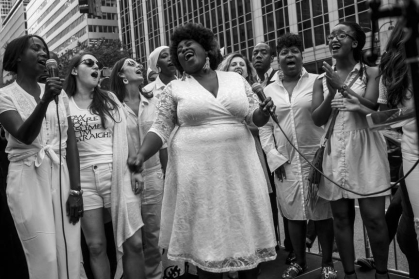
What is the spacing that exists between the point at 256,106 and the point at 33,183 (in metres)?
1.74

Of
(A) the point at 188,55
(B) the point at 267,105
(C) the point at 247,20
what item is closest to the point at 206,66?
(A) the point at 188,55

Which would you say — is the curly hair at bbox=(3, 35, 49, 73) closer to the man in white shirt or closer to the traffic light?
the man in white shirt

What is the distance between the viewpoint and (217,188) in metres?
3.38

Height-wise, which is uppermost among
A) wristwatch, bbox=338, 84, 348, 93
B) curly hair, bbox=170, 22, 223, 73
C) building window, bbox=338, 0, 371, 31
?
building window, bbox=338, 0, 371, 31

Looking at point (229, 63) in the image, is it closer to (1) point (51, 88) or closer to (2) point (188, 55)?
(2) point (188, 55)

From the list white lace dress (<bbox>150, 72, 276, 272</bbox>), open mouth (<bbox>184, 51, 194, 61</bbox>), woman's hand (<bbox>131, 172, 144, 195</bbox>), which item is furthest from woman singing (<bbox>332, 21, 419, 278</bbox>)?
woman's hand (<bbox>131, 172, 144, 195</bbox>)

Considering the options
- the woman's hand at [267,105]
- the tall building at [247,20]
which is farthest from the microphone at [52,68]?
the tall building at [247,20]

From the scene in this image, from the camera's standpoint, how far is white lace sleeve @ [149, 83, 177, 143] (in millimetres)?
3586

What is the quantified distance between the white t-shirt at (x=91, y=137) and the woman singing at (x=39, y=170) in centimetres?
32

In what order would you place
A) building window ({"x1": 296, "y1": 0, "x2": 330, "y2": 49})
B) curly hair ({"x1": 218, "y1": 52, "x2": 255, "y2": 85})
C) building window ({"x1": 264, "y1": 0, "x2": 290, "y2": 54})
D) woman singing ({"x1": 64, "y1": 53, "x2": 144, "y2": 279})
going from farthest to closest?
building window ({"x1": 264, "y1": 0, "x2": 290, "y2": 54}) < building window ({"x1": 296, "y1": 0, "x2": 330, "y2": 49}) < curly hair ({"x1": 218, "y1": 52, "x2": 255, "y2": 85}) < woman singing ({"x1": 64, "y1": 53, "x2": 144, "y2": 279})

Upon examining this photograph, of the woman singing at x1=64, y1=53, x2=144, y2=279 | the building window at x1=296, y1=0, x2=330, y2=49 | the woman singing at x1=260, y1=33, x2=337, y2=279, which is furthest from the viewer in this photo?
the building window at x1=296, y1=0, x2=330, y2=49

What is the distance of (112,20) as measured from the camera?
82562 millimetres

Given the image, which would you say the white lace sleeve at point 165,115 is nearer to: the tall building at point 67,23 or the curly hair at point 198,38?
the curly hair at point 198,38

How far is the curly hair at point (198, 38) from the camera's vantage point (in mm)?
3656
